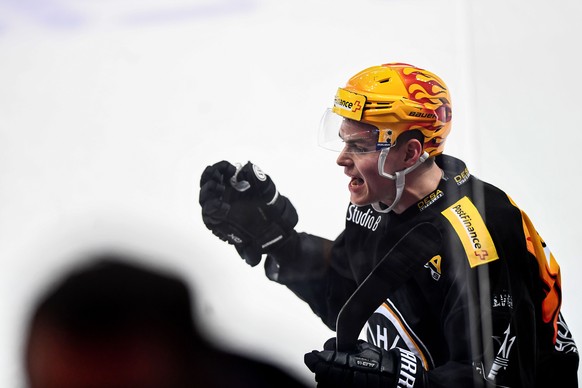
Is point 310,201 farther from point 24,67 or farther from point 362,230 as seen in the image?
point 24,67

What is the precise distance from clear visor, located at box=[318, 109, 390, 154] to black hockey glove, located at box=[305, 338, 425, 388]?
1.35 feet

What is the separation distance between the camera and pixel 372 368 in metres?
1.56

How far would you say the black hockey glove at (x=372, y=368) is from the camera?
1557 mm

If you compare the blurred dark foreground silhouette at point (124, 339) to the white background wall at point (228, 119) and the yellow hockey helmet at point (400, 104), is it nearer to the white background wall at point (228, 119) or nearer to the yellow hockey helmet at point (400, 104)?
the white background wall at point (228, 119)

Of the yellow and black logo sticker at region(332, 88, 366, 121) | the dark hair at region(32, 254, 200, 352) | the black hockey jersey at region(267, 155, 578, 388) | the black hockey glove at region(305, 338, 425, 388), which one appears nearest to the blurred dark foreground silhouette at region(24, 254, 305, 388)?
the dark hair at region(32, 254, 200, 352)

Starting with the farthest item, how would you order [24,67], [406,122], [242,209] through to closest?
1. [24,67]
2. [242,209]
3. [406,122]

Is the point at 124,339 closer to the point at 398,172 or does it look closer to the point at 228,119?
the point at 228,119

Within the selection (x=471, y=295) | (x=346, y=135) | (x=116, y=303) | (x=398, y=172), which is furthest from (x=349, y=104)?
(x=116, y=303)

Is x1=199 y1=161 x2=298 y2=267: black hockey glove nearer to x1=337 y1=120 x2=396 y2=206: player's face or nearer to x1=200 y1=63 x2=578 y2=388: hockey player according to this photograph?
x1=200 y1=63 x2=578 y2=388: hockey player

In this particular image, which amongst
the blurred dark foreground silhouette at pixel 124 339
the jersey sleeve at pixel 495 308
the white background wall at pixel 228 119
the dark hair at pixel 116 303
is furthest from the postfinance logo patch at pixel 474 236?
the dark hair at pixel 116 303

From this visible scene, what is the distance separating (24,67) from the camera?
1.82 meters

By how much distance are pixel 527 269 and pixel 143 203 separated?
847 mm

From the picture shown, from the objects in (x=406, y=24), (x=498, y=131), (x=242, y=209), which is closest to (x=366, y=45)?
(x=406, y=24)

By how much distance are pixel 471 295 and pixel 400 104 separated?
1.35ft
